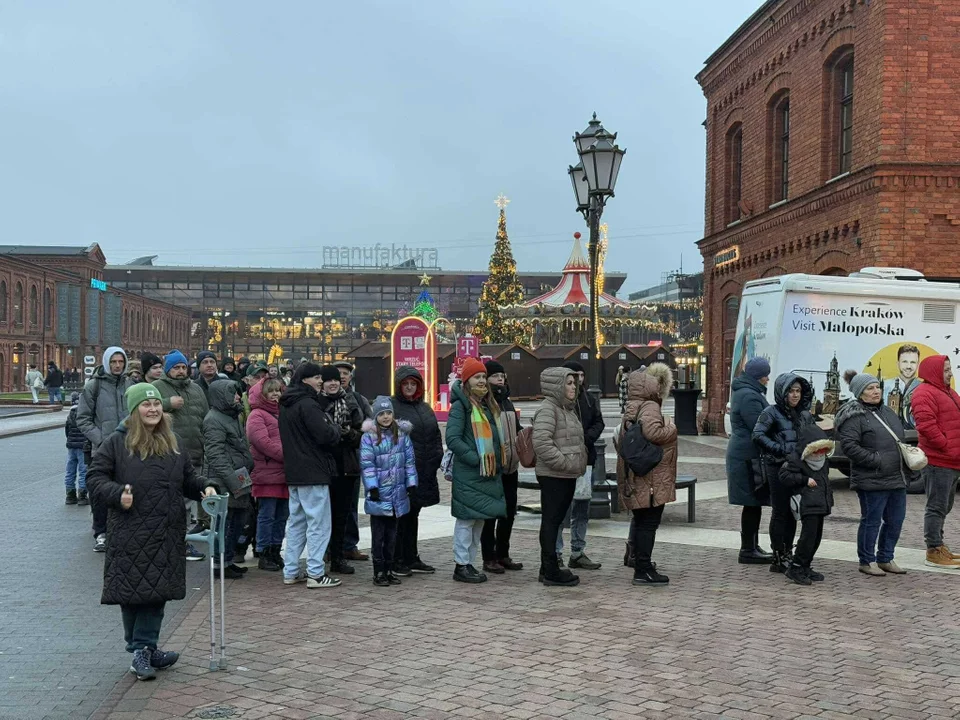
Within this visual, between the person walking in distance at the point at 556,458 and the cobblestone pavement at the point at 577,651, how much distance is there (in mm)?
217

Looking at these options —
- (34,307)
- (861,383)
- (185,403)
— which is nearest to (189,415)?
(185,403)

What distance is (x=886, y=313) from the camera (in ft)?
48.0

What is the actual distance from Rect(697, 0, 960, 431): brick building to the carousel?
26.7 meters

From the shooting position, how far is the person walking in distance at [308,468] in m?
8.48

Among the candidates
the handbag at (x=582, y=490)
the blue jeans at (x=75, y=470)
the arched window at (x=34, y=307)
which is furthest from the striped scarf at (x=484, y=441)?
the arched window at (x=34, y=307)

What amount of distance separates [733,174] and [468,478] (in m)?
19.5

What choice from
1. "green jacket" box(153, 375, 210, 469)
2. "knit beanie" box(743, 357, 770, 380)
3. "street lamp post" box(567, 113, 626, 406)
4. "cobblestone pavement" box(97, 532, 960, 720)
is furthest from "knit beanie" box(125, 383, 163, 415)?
"street lamp post" box(567, 113, 626, 406)

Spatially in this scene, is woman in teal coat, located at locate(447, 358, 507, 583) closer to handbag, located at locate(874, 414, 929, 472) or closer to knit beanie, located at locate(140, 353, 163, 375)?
knit beanie, located at locate(140, 353, 163, 375)

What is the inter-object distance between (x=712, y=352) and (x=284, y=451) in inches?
775

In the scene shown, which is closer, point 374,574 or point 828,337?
point 374,574

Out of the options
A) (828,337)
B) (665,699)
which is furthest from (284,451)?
(828,337)

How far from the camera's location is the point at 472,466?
341 inches

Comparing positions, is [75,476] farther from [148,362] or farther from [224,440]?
[224,440]

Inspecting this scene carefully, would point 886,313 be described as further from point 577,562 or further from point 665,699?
point 665,699
